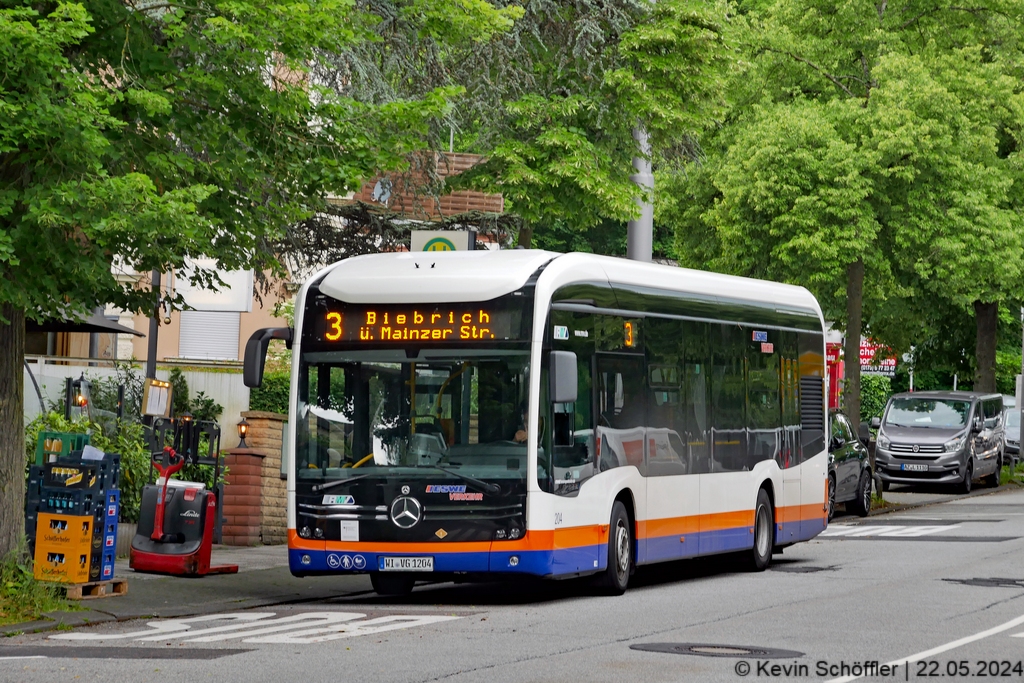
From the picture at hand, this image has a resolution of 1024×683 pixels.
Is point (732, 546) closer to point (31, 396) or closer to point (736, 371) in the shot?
point (736, 371)

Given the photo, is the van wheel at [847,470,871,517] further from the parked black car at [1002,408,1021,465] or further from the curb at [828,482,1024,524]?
the parked black car at [1002,408,1021,465]

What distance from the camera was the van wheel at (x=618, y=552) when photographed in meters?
15.3

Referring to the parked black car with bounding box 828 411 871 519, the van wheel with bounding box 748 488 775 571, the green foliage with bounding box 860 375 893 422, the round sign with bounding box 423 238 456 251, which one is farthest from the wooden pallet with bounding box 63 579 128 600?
the green foliage with bounding box 860 375 893 422

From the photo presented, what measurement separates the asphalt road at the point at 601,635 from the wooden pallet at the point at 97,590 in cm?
81

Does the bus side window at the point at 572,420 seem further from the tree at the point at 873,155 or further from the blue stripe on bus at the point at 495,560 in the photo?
the tree at the point at 873,155

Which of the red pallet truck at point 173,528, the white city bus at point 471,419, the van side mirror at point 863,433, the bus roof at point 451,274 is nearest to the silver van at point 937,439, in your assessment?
the van side mirror at point 863,433

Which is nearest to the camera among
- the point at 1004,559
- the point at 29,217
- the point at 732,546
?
the point at 29,217

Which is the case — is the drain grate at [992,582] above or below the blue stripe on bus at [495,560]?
below

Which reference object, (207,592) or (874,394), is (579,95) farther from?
(874,394)

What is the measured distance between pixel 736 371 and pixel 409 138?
5.05 m

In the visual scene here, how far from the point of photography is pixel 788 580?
676 inches

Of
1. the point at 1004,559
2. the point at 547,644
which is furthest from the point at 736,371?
the point at 547,644

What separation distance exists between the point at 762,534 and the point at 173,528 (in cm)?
641

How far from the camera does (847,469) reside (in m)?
28.6
